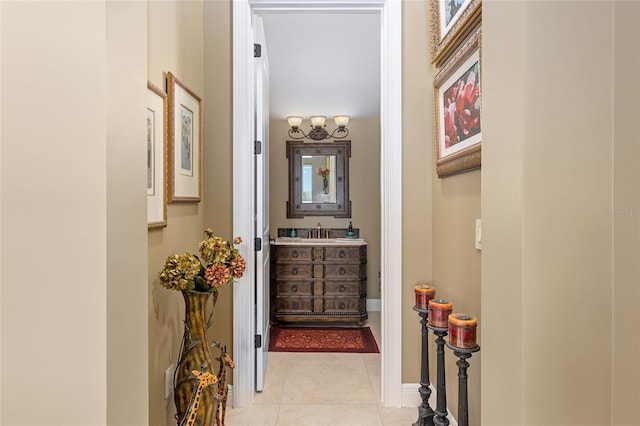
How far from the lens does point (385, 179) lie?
91.3 inches

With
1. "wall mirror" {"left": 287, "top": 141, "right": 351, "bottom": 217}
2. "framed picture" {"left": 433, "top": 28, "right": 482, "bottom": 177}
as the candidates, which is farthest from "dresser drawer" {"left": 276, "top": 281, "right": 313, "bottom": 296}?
"framed picture" {"left": 433, "top": 28, "right": 482, "bottom": 177}

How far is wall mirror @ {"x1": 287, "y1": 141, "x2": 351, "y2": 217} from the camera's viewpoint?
4355 millimetres

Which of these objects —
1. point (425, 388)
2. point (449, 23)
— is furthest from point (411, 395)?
point (449, 23)

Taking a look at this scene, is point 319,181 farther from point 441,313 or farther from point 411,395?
point 441,313

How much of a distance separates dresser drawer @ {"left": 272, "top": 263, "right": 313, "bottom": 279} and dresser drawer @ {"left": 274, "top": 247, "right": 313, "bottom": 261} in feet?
0.23

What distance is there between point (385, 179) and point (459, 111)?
2.11ft

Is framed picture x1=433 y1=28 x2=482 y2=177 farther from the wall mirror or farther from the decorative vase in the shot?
the wall mirror

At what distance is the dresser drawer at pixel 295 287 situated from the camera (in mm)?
3873
